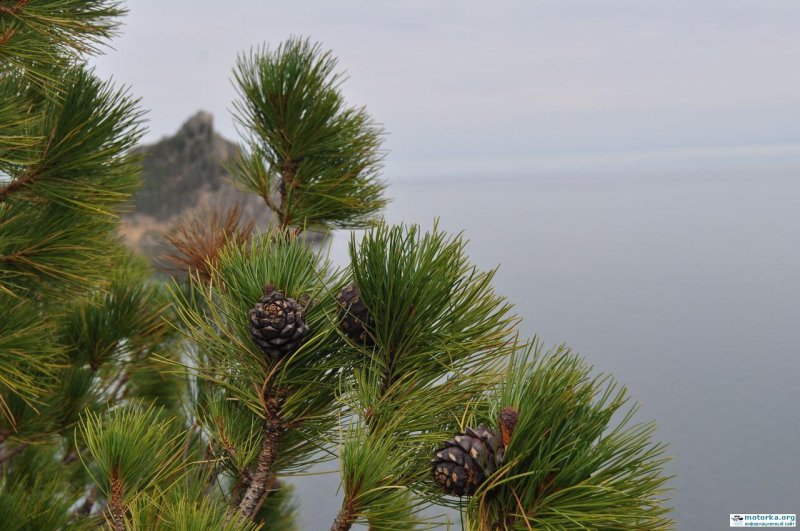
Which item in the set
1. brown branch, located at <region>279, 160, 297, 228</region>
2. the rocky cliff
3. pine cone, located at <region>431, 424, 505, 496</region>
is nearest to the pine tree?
pine cone, located at <region>431, 424, 505, 496</region>

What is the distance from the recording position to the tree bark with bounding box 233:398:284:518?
82cm

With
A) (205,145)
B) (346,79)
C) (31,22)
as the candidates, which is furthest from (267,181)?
(205,145)

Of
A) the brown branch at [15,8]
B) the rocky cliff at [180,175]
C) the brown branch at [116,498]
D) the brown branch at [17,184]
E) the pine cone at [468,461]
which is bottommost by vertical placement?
the brown branch at [116,498]

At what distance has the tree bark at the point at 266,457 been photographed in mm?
822

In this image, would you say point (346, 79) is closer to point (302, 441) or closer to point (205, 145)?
point (302, 441)

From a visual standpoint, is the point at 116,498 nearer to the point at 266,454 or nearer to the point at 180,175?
the point at 266,454

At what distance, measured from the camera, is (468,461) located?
2.19 feet

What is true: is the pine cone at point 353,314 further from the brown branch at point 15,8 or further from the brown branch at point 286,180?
the brown branch at point 15,8

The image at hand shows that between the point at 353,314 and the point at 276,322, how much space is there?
0.08m

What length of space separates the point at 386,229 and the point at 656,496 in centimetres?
36

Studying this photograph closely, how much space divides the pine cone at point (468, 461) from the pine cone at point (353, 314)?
0.17 metres

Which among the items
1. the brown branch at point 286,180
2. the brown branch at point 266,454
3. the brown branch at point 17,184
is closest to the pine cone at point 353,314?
the brown branch at point 266,454

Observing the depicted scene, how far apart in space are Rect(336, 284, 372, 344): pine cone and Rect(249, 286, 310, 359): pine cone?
43 millimetres

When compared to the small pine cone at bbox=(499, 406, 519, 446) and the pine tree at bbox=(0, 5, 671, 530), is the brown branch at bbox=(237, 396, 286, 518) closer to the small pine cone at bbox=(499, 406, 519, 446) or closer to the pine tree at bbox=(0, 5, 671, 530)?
the pine tree at bbox=(0, 5, 671, 530)
